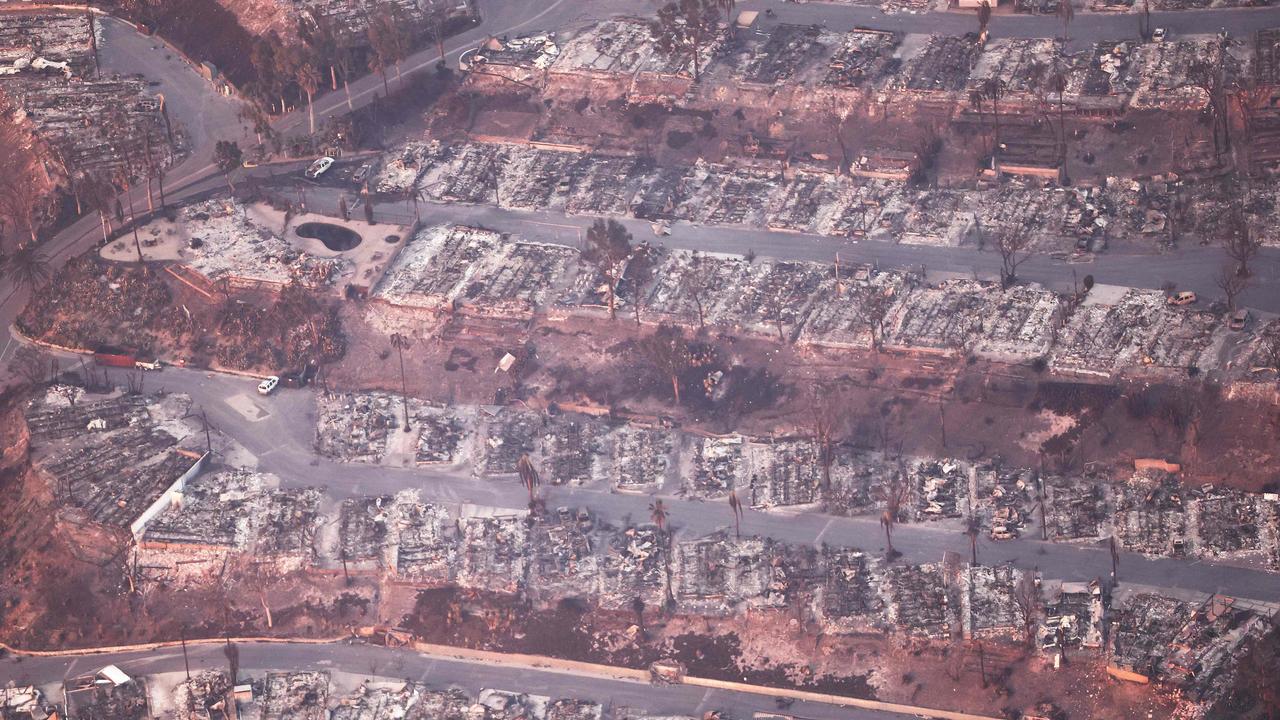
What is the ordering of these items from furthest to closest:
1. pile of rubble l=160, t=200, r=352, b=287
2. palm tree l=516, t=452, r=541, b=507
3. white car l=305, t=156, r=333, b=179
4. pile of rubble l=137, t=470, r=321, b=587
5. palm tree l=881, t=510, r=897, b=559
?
1. white car l=305, t=156, r=333, b=179
2. pile of rubble l=160, t=200, r=352, b=287
3. palm tree l=516, t=452, r=541, b=507
4. pile of rubble l=137, t=470, r=321, b=587
5. palm tree l=881, t=510, r=897, b=559

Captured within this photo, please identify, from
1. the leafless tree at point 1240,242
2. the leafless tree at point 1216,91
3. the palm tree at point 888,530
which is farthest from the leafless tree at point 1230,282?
the palm tree at point 888,530

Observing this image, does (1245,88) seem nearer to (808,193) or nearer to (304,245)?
(808,193)

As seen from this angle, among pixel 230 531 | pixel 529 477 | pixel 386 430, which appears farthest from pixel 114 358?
pixel 529 477

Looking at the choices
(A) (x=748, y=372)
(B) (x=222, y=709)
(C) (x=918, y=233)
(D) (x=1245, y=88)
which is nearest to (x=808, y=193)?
(C) (x=918, y=233)

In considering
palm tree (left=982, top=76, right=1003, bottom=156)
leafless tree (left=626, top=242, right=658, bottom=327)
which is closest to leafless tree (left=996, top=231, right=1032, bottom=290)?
palm tree (left=982, top=76, right=1003, bottom=156)

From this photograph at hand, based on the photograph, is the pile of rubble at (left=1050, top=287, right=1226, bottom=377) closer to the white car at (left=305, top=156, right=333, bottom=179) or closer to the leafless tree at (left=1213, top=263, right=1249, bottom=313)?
the leafless tree at (left=1213, top=263, right=1249, bottom=313)

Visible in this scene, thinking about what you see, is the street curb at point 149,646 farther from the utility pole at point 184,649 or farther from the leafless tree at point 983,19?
the leafless tree at point 983,19
